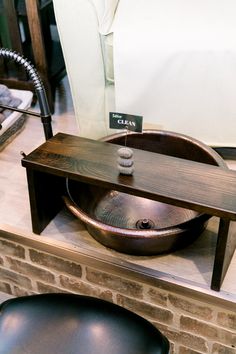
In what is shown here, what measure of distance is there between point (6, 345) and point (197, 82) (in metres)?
1.05

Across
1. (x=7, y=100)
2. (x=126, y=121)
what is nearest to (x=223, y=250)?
(x=126, y=121)

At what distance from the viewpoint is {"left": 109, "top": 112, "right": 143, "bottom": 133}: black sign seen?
1.23 metres

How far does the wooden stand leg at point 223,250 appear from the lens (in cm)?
108

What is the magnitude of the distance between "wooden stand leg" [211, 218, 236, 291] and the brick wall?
0.29ft

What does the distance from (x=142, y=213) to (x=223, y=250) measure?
0.38 m

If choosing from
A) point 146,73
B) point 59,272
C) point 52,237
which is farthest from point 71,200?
point 146,73

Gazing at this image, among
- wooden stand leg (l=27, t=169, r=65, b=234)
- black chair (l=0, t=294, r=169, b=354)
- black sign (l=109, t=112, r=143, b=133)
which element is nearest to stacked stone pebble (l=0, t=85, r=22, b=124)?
wooden stand leg (l=27, t=169, r=65, b=234)

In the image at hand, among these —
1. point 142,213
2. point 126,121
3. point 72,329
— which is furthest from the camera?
point 142,213

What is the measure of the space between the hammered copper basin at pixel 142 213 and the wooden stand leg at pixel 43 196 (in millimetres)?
54

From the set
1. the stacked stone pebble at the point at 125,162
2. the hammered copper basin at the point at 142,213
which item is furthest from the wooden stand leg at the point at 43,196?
the stacked stone pebble at the point at 125,162

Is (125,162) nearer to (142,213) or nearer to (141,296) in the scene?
(142,213)

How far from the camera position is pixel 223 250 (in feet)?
3.64

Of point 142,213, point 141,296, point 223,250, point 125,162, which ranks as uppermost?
point 125,162

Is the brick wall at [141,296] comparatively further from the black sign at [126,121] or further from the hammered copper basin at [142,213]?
the black sign at [126,121]
